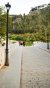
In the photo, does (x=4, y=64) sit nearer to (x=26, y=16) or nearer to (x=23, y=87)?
(x=23, y=87)

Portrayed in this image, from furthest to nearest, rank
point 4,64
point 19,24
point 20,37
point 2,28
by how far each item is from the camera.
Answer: point 19,24, point 20,37, point 2,28, point 4,64

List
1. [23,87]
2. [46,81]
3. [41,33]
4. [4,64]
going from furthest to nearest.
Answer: [41,33]
[4,64]
[46,81]
[23,87]

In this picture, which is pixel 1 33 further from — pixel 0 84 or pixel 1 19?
pixel 0 84

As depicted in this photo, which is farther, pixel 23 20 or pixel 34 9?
pixel 23 20

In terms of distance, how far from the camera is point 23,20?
161125 mm

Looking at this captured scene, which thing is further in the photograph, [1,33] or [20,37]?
[20,37]

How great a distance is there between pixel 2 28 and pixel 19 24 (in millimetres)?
111683

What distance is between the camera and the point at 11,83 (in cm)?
1312

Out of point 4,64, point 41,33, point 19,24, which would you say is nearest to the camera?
point 4,64

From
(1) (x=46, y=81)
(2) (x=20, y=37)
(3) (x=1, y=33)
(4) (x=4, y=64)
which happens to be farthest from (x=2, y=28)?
(2) (x=20, y=37)

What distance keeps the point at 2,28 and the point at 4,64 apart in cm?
2635

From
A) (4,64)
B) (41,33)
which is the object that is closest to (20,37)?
(41,33)

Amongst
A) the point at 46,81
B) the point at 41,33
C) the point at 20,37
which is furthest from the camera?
the point at 20,37

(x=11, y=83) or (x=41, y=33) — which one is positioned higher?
(x=11, y=83)
